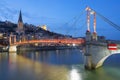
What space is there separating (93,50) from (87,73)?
123 inches

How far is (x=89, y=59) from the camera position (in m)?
27.9

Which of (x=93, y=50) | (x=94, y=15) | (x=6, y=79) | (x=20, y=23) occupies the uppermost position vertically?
(x=20, y=23)

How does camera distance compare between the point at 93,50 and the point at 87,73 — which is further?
the point at 93,50

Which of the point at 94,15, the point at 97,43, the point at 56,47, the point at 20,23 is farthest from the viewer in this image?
the point at 20,23

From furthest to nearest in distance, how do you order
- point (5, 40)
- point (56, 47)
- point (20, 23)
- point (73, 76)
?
point (20, 23)
point (56, 47)
point (5, 40)
point (73, 76)

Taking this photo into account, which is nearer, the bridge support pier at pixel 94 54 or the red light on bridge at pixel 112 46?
the red light on bridge at pixel 112 46

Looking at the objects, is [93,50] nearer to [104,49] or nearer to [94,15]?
[104,49]

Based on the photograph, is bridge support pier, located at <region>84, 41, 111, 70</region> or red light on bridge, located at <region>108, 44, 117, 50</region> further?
bridge support pier, located at <region>84, 41, 111, 70</region>

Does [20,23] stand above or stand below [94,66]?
above

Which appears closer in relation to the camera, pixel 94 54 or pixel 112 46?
pixel 112 46

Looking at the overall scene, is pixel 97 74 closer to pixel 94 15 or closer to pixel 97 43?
pixel 97 43

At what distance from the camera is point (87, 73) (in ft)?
85.0

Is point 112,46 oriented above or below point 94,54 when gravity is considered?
above

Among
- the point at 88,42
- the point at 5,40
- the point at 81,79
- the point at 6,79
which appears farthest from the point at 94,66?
the point at 5,40
